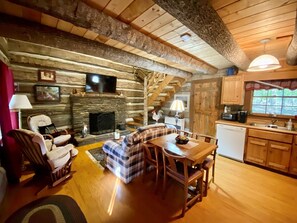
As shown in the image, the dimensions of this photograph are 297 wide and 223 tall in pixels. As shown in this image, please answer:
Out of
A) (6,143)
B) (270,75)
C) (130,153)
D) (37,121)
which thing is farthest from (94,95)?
(270,75)

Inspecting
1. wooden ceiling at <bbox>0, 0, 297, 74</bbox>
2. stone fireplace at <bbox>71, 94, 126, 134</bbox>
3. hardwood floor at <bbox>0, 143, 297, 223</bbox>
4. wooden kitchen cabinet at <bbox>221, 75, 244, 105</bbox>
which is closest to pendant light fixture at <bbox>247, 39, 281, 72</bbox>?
wooden ceiling at <bbox>0, 0, 297, 74</bbox>

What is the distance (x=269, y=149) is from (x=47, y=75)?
555 centimetres

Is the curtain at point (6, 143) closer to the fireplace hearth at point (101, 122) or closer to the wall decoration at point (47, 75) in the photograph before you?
the wall decoration at point (47, 75)

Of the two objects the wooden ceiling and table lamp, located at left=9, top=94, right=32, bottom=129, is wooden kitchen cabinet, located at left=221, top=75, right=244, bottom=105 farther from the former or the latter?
table lamp, located at left=9, top=94, right=32, bottom=129

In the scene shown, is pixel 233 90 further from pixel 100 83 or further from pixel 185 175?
pixel 100 83

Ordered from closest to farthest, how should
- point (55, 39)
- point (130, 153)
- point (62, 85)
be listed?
point (55, 39) → point (130, 153) → point (62, 85)

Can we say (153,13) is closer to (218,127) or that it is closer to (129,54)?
(129,54)

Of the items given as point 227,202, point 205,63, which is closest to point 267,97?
point 205,63

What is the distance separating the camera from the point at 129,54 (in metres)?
2.99

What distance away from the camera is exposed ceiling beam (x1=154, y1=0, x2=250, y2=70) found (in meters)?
1.19

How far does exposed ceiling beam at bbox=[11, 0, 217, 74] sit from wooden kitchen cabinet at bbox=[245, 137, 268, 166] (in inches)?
106

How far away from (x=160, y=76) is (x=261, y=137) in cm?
360

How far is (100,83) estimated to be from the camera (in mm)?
4551

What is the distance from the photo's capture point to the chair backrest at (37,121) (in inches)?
126
